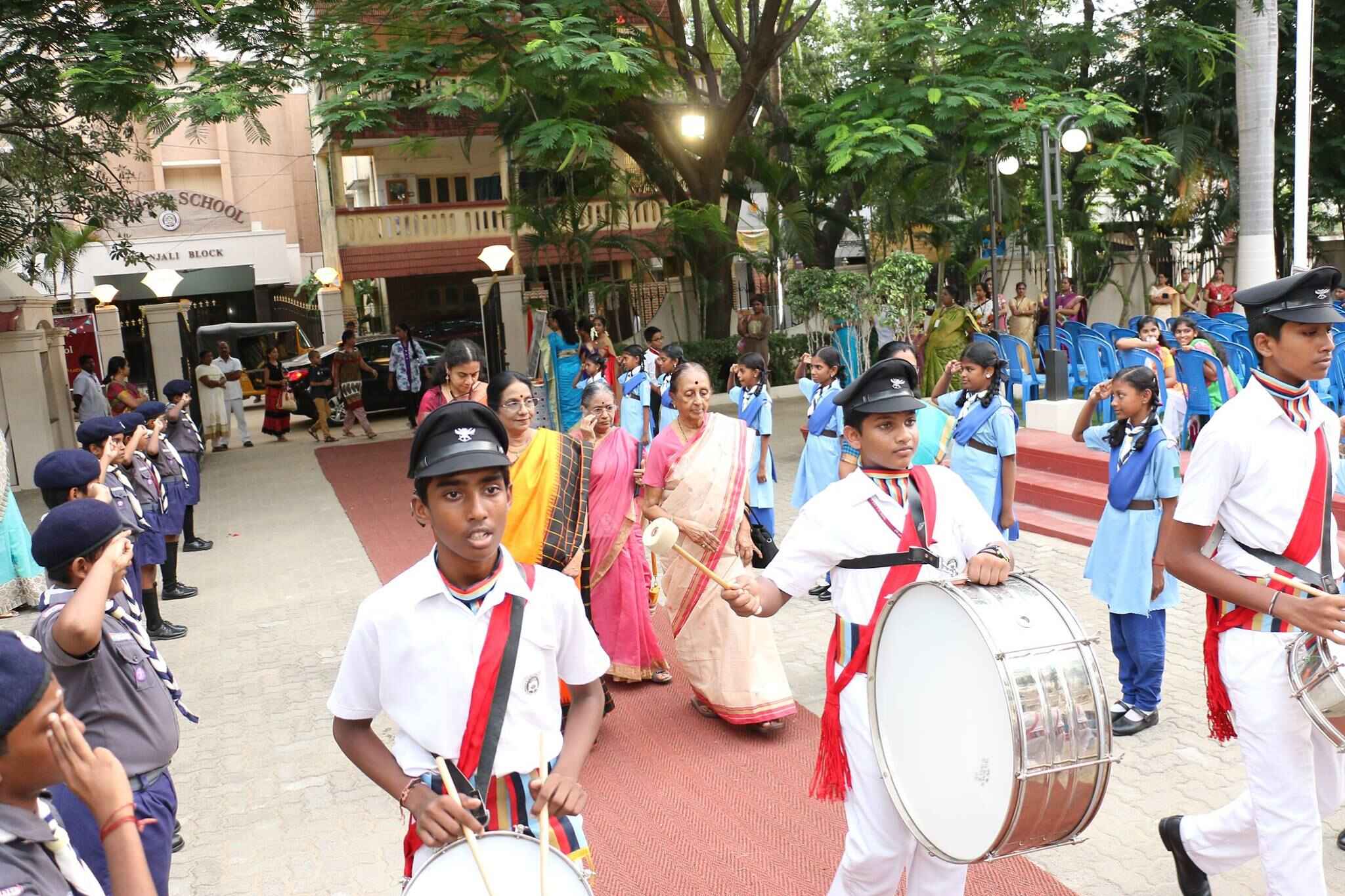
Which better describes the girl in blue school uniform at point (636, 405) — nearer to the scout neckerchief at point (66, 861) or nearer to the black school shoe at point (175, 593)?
the black school shoe at point (175, 593)

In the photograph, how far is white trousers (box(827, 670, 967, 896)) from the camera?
136 inches

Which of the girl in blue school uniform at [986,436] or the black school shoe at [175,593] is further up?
the girl in blue school uniform at [986,436]

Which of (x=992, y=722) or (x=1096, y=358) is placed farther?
(x=1096, y=358)

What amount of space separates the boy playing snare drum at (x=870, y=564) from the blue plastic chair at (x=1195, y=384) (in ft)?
25.4

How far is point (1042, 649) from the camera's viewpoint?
311cm

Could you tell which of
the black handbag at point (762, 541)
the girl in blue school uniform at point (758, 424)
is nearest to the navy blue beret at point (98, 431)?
the black handbag at point (762, 541)

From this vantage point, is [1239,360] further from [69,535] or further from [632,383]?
[69,535]

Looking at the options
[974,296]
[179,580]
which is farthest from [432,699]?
[974,296]

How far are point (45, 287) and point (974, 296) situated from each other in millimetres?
18219

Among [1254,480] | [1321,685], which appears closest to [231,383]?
[1254,480]

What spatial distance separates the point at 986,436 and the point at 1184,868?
3.36 meters

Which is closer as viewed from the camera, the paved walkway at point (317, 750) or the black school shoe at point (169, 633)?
the paved walkway at point (317, 750)

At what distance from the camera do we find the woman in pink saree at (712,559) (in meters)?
5.94

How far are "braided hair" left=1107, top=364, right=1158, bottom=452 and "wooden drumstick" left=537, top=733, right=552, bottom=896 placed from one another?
3726 mm
